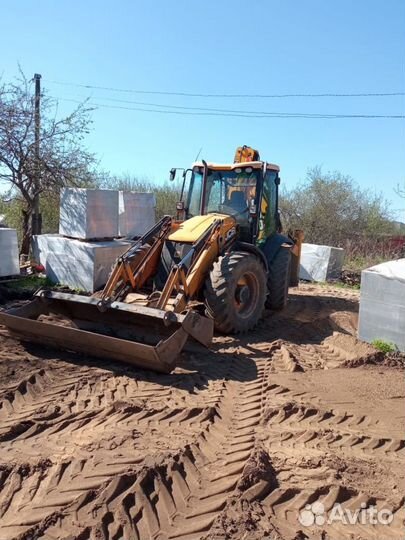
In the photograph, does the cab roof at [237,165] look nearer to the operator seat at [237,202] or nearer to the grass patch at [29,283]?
the operator seat at [237,202]

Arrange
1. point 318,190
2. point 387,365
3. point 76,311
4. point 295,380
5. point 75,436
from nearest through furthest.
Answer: point 75,436
point 295,380
point 387,365
point 76,311
point 318,190

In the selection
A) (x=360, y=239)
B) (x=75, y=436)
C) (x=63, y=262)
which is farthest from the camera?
(x=360, y=239)

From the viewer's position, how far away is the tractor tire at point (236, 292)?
6535mm

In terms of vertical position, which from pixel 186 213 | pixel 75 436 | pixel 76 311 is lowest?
pixel 75 436

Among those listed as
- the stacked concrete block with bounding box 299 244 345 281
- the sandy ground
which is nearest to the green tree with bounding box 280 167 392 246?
the stacked concrete block with bounding box 299 244 345 281

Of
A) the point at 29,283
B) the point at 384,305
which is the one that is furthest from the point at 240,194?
the point at 29,283

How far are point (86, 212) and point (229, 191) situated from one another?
3.39 m

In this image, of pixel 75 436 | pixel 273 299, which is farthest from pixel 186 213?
pixel 75 436

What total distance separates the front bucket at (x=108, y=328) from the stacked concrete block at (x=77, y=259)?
297cm

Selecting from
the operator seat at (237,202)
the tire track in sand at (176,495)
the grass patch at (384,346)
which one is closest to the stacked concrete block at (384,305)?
the grass patch at (384,346)

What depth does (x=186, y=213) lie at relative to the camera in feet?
27.2

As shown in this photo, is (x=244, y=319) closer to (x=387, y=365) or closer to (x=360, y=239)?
(x=387, y=365)

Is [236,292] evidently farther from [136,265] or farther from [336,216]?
[336,216]

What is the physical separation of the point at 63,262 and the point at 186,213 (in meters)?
3.33
